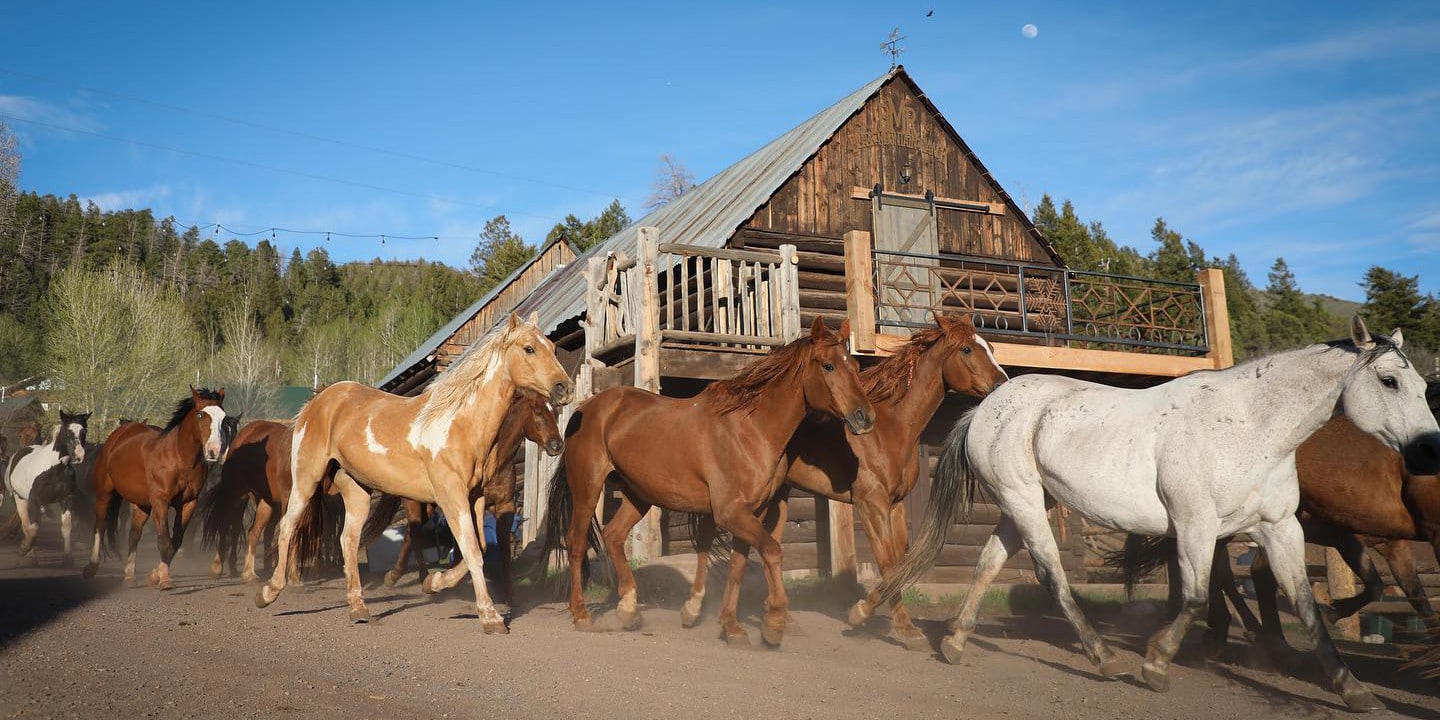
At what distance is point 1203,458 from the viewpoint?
17.9 ft

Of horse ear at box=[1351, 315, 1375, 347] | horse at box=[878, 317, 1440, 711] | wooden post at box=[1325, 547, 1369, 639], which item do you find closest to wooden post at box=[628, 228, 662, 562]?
horse at box=[878, 317, 1440, 711]

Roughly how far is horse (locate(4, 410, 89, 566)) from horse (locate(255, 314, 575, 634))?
615 cm

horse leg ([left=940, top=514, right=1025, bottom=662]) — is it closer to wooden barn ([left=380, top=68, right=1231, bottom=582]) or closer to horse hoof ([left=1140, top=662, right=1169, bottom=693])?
horse hoof ([left=1140, top=662, right=1169, bottom=693])

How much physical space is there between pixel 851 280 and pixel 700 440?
14.1 feet

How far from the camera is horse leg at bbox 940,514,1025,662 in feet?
20.3

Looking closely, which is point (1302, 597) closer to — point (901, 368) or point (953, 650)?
point (953, 650)

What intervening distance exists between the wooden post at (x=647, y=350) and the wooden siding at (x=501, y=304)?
14.4 m

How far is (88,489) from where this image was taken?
1313cm

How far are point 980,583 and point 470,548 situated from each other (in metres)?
3.51

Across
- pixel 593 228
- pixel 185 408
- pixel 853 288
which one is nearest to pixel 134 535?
pixel 185 408

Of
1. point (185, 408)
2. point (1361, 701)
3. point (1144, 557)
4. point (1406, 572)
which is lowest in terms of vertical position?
point (1361, 701)

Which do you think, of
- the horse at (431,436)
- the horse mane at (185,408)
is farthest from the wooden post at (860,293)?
the horse mane at (185,408)

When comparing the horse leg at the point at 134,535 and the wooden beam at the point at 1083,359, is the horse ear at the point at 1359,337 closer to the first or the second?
the wooden beam at the point at 1083,359

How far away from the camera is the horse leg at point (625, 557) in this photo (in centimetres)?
710
